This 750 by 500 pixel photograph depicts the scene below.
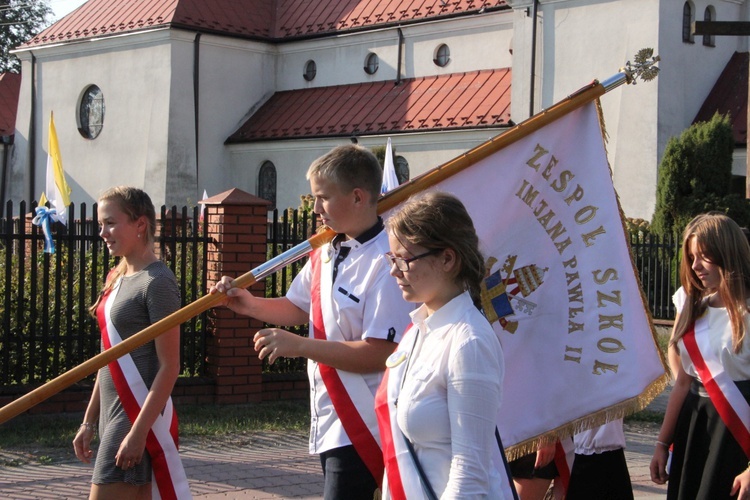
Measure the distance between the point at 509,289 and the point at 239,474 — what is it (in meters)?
3.52

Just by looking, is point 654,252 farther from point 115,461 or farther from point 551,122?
point 115,461

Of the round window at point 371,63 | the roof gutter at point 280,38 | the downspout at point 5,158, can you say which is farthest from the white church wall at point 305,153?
the downspout at point 5,158

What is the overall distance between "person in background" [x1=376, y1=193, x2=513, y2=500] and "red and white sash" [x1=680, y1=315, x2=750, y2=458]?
1.70 m

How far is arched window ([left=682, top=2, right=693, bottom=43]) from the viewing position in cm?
2631

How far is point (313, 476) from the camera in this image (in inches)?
297

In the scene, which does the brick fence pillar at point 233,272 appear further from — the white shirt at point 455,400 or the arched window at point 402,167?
the arched window at point 402,167

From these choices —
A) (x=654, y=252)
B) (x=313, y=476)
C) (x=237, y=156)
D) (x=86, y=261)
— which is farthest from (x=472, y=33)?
(x=313, y=476)

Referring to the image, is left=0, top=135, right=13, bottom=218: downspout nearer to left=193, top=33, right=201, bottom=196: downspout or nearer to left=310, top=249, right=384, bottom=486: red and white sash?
left=193, top=33, right=201, bottom=196: downspout

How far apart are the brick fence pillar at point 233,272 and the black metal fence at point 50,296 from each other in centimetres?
21

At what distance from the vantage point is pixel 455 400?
2756 mm

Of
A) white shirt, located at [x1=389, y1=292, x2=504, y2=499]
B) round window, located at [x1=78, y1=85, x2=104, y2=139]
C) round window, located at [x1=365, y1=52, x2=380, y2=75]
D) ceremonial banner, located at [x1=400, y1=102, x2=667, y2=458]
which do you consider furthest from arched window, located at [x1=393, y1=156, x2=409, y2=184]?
white shirt, located at [x1=389, y1=292, x2=504, y2=499]

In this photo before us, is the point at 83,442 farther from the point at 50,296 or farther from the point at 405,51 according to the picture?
the point at 405,51

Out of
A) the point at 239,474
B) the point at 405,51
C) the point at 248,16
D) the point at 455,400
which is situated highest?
the point at 248,16

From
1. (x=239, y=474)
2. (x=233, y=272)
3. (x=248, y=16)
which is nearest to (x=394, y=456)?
(x=239, y=474)
